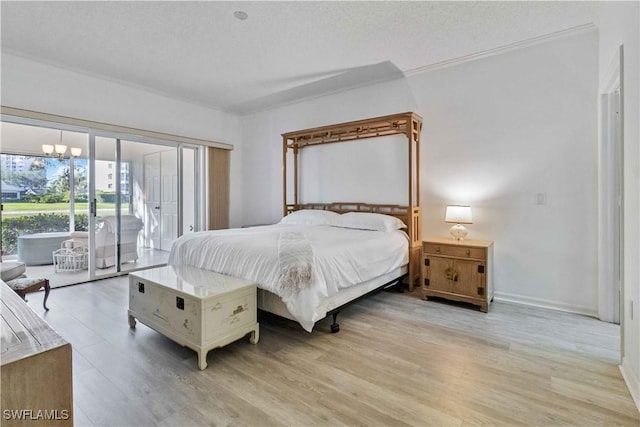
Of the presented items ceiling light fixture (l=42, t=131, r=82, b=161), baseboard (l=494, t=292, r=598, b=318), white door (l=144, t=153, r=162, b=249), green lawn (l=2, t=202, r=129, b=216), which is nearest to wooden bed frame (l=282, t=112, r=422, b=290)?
baseboard (l=494, t=292, r=598, b=318)

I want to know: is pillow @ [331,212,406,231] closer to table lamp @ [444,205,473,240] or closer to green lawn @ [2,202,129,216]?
table lamp @ [444,205,473,240]

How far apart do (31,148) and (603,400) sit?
599 centimetres

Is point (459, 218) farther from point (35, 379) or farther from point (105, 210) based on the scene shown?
point (105, 210)

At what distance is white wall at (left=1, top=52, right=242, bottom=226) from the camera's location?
354 centimetres

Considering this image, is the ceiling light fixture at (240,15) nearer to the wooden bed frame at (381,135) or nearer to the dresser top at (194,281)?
the wooden bed frame at (381,135)

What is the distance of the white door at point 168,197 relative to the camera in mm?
5207

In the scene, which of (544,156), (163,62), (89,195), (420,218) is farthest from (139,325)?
(544,156)

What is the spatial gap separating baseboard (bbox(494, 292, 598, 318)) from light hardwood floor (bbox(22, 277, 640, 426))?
0.46ft

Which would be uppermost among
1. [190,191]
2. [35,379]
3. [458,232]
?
[190,191]

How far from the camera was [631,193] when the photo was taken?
1.90 metres

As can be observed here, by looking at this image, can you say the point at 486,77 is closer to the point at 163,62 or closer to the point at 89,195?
the point at 163,62

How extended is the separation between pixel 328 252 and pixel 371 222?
1.24m

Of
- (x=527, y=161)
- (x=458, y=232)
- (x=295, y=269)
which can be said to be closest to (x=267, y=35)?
(x=295, y=269)

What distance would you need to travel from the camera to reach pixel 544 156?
3.17m
